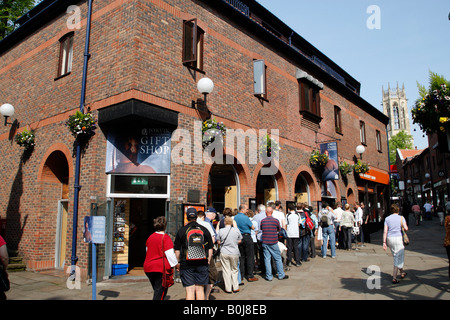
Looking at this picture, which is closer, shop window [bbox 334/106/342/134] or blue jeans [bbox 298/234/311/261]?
blue jeans [bbox 298/234/311/261]

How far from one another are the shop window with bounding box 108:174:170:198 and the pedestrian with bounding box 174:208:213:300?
371cm

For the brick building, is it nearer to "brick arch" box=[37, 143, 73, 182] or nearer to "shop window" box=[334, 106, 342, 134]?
"brick arch" box=[37, 143, 73, 182]

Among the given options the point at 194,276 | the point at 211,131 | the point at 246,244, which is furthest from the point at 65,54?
the point at 194,276

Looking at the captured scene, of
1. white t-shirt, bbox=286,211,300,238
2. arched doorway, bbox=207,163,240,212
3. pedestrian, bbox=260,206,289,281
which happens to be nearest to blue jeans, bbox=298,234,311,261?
white t-shirt, bbox=286,211,300,238

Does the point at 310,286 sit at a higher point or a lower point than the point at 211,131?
lower

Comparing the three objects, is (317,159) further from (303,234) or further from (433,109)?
(433,109)

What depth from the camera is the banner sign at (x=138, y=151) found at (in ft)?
30.7

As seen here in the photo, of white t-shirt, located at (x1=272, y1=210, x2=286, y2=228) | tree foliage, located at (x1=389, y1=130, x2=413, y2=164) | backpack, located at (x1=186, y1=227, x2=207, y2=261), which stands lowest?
backpack, located at (x1=186, y1=227, x2=207, y2=261)

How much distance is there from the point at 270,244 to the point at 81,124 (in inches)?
230

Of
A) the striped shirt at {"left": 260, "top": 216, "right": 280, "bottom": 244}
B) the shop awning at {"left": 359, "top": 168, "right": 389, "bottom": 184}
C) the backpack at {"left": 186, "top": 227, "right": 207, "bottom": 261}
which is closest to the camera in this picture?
the backpack at {"left": 186, "top": 227, "right": 207, "bottom": 261}

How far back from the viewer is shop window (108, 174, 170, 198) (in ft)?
30.9

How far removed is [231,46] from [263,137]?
3.45 m

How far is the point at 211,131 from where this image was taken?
10203 mm

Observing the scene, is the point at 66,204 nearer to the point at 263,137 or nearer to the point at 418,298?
the point at 263,137
